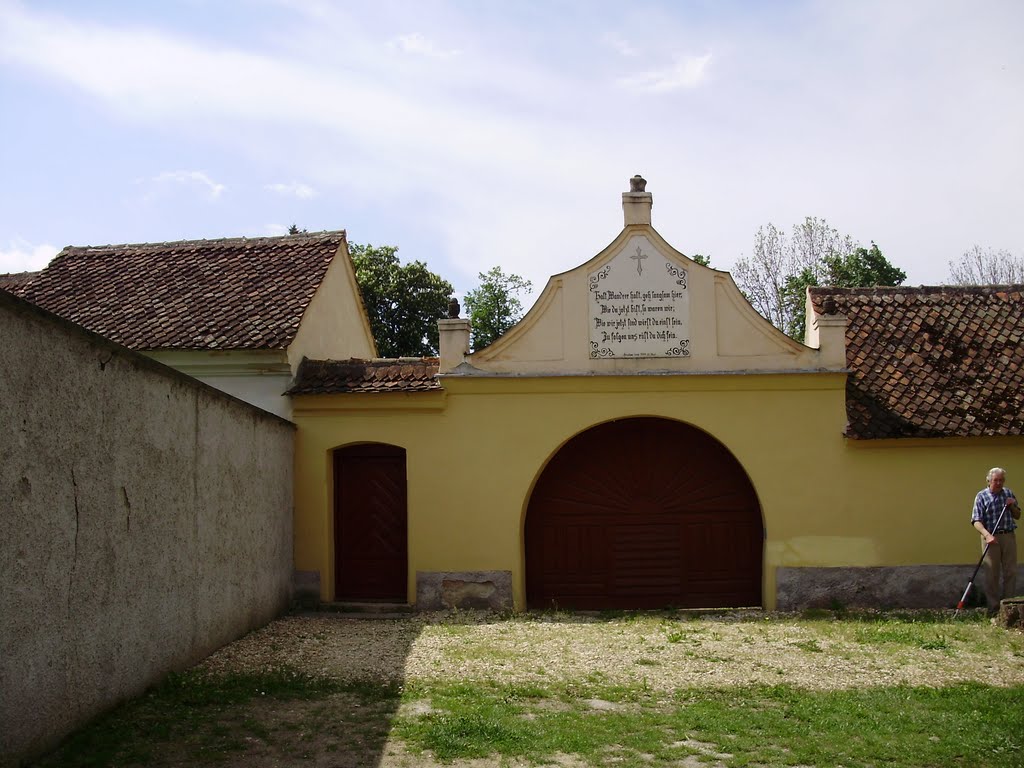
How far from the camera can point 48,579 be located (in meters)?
6.29

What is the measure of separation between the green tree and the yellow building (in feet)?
64.7

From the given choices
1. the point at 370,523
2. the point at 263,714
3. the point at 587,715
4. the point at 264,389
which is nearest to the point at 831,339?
the point at 370,523

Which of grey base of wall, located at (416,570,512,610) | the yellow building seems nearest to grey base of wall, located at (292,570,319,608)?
the yellow building

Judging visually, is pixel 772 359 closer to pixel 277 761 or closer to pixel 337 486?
pixel 337 486

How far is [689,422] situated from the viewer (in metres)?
13.3

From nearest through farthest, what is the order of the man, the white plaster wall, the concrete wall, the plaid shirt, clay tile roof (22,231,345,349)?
the concrete wall, the man, the plaid shirt, the white plaster wall, clay tile roof (22,231,345,349)

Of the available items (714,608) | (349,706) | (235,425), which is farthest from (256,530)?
(714,608)

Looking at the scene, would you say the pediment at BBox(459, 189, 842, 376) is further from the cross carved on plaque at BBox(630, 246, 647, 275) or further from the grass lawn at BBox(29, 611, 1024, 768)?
the grass lawn at BBox(29, 611, 1024, 768)

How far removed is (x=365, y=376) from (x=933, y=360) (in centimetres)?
804

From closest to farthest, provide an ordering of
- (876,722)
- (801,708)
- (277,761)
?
1. (277,761)
2. (876,722)
3. (801,708)

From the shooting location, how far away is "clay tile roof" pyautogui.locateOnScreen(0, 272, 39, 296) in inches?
629

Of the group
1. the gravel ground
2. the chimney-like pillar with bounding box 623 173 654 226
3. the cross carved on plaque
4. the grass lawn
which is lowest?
the gravel ground

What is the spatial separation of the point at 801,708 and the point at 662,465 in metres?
6.52

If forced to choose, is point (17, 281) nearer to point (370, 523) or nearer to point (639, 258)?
point (370, 523)
